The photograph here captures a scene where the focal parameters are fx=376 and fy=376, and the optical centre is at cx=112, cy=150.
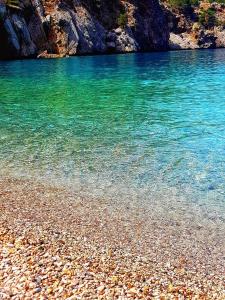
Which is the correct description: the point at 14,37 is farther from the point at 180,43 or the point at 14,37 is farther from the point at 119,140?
the point at 180,43

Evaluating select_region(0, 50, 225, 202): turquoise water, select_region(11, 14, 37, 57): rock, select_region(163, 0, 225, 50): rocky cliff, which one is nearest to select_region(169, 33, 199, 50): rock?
select_region(163, 0, 225, 50): rocky cliff

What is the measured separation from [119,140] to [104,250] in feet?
30.8

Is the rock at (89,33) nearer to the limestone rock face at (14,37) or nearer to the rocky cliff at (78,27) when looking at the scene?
the rocky cliff at (78,27)

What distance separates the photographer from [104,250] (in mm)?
8383

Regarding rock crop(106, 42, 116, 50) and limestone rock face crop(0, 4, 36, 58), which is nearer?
limestone rock face crop(0, 4, 36, 58)

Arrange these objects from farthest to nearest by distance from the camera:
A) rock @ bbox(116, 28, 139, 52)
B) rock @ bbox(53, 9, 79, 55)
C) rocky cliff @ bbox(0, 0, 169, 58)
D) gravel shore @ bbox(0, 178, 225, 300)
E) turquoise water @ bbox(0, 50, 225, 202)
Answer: rock @ bbox(116, 28, 139, 52)
rock @ bbox(53, 9, 79, 55)
rocky cliff @ bbox(0, 0, 169, 58)
turquoise water @ bbox(0, 50, 225, 202)
gravel shore @ bbox(0, 178, 225, 300)

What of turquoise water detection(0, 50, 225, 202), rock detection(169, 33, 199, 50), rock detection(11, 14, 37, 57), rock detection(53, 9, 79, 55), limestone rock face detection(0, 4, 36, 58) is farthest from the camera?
rock detection(169, 33, 199, 50)

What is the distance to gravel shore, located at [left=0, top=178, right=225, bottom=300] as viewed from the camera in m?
6.97

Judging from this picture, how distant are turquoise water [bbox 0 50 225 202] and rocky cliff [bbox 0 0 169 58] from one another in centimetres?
4958

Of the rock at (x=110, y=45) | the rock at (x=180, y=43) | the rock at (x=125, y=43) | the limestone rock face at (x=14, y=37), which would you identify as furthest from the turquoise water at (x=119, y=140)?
the rock at (x=180, y=43)

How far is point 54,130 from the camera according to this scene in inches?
765

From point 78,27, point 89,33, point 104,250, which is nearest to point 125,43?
point 89,33

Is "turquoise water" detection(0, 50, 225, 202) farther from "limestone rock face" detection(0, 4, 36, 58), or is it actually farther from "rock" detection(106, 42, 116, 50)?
"rock" detection(106, 42, 116, 50)

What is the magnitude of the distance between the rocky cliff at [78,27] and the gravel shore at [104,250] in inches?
2812
